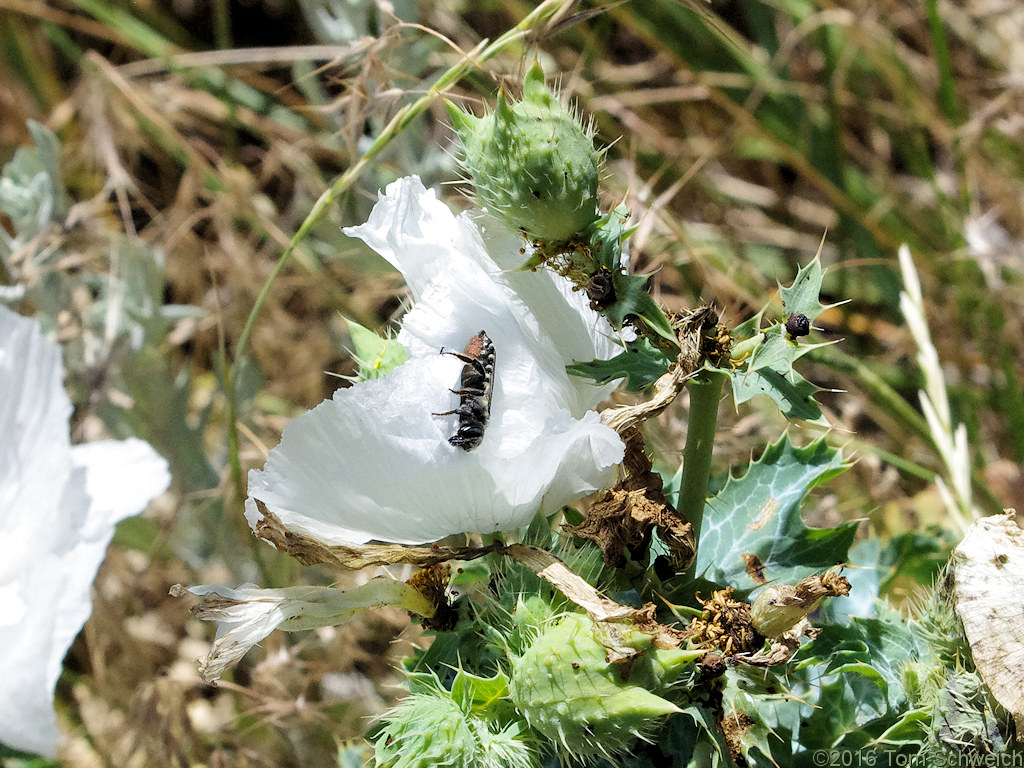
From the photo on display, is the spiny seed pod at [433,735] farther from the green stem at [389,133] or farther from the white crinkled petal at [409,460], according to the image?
the green stem at [389,133]

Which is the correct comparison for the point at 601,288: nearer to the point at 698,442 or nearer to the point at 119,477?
the point at 698,442

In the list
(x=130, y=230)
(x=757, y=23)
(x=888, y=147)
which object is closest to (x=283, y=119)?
(x=130, y=230)

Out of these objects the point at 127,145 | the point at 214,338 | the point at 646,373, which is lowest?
the point at 214,338

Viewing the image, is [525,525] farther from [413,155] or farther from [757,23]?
[757,23]

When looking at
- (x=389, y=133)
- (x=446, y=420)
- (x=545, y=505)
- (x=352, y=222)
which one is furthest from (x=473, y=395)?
(x=352, y=222)

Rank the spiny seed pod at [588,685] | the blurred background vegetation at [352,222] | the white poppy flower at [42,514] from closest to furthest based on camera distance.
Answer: the spiny seed pod at [588,685] < the white poppy flower at [42,514] < the blurred background vegetation at [352,222]

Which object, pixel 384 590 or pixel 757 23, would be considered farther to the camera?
pixel 757 23

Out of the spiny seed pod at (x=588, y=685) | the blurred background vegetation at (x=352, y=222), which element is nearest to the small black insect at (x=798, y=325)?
the spiny seed pod at (x=588, y=685)

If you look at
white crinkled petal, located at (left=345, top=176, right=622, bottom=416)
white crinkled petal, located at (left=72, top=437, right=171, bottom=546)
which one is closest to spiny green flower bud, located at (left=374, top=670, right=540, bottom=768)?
white crinkled petal, located at (left=345, top=176, right=622, bottom=416)
